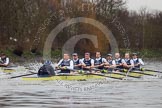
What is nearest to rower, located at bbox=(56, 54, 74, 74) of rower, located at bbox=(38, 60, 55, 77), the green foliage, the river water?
rower, located at bbox=(38, 60, 55, 77)

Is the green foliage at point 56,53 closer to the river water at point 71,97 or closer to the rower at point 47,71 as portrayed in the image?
the rower at point 47,71

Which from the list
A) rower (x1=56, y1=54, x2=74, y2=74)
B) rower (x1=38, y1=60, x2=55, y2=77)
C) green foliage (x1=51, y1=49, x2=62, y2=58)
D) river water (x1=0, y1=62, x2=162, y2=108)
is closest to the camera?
river water (x1=0, y1=62, x2=162, y2=108)

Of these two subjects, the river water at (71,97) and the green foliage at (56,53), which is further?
the green foliage at (56,53)

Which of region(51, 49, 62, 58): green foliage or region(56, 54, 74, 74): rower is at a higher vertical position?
region(51, 49, 62, 58): green foliage

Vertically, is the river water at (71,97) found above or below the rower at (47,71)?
below

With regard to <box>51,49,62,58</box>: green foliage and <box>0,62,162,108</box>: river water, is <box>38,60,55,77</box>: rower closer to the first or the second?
<box>0,62,162,108</box>: river water

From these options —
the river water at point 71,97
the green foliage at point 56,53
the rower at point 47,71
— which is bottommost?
the river water at point 71,97

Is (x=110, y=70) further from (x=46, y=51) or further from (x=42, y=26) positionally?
(x=46, y=51)

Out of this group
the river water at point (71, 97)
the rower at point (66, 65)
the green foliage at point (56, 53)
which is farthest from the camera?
the green foliage at point (56, 53)

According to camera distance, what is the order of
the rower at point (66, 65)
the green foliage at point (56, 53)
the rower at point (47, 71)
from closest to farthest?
the rower at point (47, 71)
the rower at point (66, 65)
the green foliage at point (56, 53)

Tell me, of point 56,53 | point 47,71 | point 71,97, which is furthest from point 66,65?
point 56,53

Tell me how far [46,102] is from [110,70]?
540 inches

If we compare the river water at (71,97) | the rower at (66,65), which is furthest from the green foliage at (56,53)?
the river water at (71,97)

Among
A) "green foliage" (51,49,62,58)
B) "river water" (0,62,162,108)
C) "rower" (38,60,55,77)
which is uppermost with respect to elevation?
"green foliage" (51,49,62,58)
